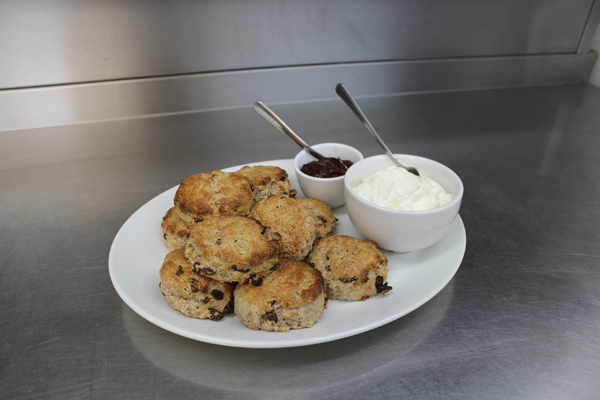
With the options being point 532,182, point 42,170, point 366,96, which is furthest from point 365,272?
point 366,96

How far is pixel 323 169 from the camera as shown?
6.25 feet

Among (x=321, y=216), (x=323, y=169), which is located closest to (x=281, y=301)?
(x=321, y=216)

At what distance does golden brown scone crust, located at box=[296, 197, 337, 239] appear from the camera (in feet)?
5.50

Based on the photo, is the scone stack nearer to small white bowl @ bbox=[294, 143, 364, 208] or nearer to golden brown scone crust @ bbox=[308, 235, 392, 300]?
golden brown scone crust @ bbox=[308, 235, 392, 300]

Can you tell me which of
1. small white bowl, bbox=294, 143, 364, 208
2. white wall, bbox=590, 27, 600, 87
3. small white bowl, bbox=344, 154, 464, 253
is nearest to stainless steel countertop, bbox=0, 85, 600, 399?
small white bowl, bbox=344, 154, 464, 253

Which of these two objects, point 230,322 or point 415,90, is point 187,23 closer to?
point 415,90

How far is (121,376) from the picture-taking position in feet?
4.22

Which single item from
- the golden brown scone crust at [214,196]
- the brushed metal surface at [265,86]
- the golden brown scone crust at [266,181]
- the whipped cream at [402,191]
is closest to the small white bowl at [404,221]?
the whipped cream at [402,191]

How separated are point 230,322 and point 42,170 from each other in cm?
194

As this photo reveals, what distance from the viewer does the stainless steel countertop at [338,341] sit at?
1271mm

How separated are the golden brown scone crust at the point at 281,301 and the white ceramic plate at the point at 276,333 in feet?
0.10

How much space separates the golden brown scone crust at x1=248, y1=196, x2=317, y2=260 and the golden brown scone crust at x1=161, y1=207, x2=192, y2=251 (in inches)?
→ 10.0

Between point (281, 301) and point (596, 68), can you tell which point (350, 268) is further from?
point (596, 68)

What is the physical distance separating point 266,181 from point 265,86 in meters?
1.64
